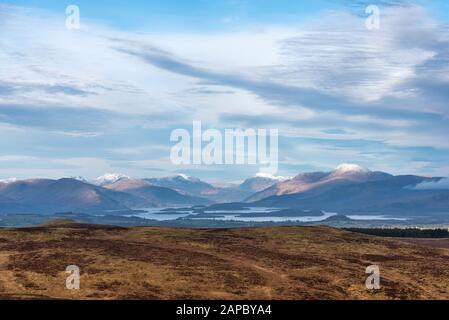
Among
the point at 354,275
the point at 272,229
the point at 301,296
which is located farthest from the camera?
the point at 272,229

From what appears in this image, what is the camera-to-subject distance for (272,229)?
→ 155500 millimetres

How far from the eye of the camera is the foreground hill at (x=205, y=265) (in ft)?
275

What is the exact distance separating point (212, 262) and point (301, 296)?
23962 millimetres

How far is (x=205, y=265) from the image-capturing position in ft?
325

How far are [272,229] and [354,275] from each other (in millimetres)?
57110

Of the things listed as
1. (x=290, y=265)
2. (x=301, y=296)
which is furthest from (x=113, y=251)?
(x=301, y=296)

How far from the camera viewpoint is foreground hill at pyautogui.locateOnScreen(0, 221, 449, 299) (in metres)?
83.9
